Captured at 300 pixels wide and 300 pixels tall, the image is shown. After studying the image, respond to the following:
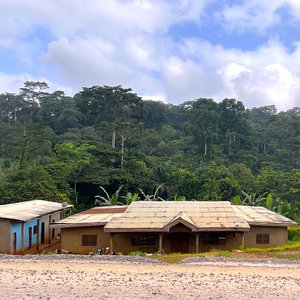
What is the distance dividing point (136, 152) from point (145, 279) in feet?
134

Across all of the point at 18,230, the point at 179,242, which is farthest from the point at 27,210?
the point at 179,242

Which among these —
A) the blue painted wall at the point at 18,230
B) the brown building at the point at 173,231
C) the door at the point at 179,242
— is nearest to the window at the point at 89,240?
the brown building at the point at 173,231

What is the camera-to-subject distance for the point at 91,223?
2525 cm

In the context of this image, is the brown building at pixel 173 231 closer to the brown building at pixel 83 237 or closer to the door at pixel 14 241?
the brown building at pixel 83 237

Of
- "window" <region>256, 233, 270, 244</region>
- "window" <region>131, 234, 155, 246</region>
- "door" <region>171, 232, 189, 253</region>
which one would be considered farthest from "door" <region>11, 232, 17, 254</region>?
"window" <region>256, 233, 270, 244</region>

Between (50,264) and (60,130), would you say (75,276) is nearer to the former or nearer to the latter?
(50,264)

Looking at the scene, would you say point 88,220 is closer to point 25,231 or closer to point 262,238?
point 25,231

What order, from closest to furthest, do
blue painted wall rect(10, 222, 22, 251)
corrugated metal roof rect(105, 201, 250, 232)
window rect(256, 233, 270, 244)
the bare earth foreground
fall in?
1. the bare earth foreground
2. corrugated metal roof rect(105, 201, 250, 232)
3. blue painted wall rect(10, 222, 22, 251)
4. window rect(256, 233, 270, 244)

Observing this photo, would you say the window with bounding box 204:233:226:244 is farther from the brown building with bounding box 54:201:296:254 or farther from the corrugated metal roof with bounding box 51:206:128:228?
the corrugated metal roof with bounding box 51:206:128:228

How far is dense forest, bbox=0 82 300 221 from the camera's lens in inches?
1743

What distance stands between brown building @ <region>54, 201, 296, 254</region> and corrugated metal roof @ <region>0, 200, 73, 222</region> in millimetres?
2156

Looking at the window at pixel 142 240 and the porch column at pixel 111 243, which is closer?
the porch column at pixel 111 243

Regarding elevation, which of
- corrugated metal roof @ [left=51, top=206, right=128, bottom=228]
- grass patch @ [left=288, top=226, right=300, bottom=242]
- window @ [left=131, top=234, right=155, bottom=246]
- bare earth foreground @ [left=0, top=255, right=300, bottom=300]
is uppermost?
corrugated metal roof @ [left=51, top=206, right=128, bottom=228]

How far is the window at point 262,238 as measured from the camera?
25750mm
